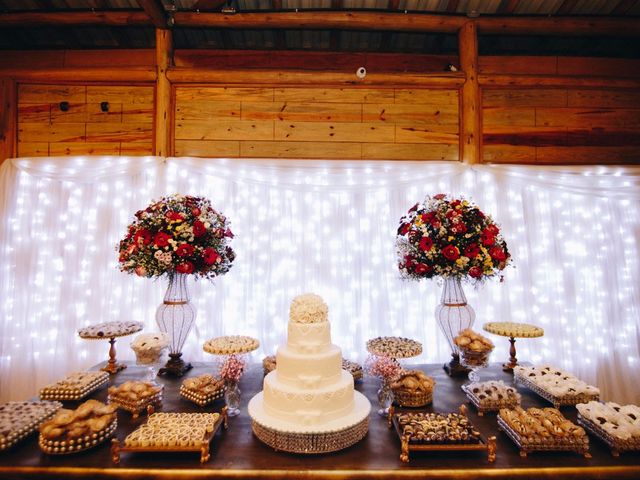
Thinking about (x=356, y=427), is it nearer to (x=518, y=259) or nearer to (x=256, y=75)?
(x=518, y=259)

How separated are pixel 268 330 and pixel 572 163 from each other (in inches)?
145

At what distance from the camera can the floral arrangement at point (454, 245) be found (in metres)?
2.47

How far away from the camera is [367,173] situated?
12.5 ft

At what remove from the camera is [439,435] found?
1.63 meters

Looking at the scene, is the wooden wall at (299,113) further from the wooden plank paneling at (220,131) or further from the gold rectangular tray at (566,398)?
the gold rectangular tray at (566,398)

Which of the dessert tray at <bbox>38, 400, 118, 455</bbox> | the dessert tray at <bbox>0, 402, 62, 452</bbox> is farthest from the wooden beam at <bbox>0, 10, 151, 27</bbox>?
the dessert tray at <bbox>38, 400, 118, 455</bbox>

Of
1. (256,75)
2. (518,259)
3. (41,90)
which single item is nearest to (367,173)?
(256,75)

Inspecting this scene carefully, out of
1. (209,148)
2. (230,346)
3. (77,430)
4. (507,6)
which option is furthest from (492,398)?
(507,6)

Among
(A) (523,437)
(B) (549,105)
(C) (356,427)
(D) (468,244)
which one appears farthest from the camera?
(B) (549,105)

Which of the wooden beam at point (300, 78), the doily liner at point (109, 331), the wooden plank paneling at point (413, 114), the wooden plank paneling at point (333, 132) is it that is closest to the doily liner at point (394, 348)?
the doily liner at point (109, 331)

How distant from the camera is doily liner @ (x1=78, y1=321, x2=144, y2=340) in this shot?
99.0 inches

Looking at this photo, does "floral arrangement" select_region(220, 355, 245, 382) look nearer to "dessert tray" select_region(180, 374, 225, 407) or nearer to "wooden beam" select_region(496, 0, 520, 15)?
"dessert tray" select_region(180, 374, 225, 407)

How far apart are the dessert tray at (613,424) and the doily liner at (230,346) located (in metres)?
1.83

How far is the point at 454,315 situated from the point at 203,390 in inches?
67.6
